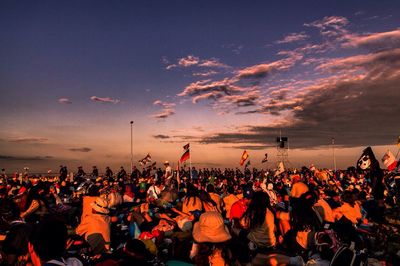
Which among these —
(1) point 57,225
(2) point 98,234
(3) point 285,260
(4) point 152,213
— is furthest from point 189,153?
(1) point 57,225

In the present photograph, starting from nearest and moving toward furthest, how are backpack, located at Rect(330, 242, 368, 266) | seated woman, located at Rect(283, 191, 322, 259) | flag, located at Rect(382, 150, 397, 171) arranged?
backpack, located at Rect(330, 242, 368, 266) → seated woman, located at Rect(283, 191, 322, 259) → flag, located at Rect(382, 150, 397, 171)

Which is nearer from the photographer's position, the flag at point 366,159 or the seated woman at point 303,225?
the seated woman at point 303,225

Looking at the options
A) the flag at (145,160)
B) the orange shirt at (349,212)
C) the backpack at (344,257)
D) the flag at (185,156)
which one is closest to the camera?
the backpack at (344,257)

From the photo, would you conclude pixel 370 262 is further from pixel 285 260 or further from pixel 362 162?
pixel 362 162

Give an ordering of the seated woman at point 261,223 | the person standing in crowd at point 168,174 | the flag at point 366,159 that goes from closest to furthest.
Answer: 1. the seated woman at point 261,223
2. the flag at point 366,159
3. the person standing in crowd at point 168,174

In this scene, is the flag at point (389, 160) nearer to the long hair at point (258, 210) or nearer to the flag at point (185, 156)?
the flag at point (185, 156)

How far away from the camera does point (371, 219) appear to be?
53.1 feet

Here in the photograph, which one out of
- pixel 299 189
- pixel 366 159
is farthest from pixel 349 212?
pixel 366 159

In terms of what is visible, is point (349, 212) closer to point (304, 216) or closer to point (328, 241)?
point (304, 216)

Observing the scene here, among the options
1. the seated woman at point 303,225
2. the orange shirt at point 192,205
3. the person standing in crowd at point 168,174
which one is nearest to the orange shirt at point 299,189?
the orange shirt at point 192,205

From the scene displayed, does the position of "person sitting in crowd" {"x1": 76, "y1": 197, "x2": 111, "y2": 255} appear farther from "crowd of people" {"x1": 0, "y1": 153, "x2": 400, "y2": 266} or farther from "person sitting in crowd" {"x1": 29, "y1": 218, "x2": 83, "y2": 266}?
"person sitting in crowd" {"x1": 29, "y1": 218, "x2": 83, "y2": 266}

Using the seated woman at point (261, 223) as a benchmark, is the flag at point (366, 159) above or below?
above

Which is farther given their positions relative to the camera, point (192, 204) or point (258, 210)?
point (192, 204)

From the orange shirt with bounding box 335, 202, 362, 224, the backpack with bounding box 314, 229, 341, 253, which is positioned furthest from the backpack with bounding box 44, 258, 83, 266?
the orange shirt with bounding box 335, 202, 362, 224
